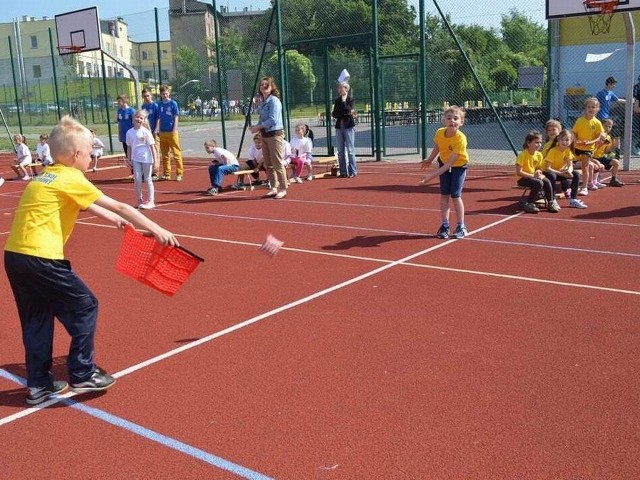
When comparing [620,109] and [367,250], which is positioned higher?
[620,109]

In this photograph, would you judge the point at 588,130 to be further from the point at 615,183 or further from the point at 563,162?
the point at 615,183

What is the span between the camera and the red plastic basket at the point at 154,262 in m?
4.52

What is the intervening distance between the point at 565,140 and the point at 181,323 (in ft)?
24.4

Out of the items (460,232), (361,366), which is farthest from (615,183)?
(361,366)

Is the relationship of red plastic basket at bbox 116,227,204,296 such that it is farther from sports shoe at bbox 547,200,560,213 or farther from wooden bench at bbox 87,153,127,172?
wooden bench at bbox 87,153,127,172

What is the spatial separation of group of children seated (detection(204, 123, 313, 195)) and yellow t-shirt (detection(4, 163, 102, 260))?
9.11 meters

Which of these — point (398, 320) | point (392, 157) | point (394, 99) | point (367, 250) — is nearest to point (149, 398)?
point (398, 320)

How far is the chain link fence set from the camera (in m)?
18.2

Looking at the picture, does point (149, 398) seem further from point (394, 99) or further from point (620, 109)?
point (620, 109)

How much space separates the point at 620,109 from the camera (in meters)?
19.8

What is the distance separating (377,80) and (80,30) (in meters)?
10.8

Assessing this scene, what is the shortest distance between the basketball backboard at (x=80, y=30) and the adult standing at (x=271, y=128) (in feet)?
37.9

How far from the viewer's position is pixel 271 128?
1227 cm

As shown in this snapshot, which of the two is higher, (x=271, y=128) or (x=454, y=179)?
(x=271, y=128)
